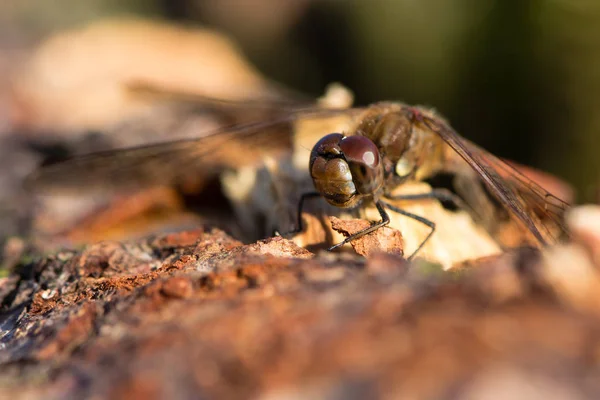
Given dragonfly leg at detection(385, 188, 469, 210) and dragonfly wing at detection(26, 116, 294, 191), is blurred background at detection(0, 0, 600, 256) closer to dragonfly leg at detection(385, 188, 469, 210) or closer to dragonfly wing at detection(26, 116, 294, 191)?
dragonfly wing at detection(26, 116, 294, 191)

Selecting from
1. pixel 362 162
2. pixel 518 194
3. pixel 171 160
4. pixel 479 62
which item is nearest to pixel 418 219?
pixel 362 162

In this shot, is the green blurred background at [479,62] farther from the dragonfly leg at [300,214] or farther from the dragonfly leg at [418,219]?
the dragonfly leg at [300,214]

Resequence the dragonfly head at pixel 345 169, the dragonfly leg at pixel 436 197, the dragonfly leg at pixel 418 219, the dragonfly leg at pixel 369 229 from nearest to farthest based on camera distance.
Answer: the dragonfly leg at pixel 369 229 → the dragonfly leg at pixel 418 219 → the dragonfly head at pixel 345 169 → the dragonfly leg at pixel 436 197

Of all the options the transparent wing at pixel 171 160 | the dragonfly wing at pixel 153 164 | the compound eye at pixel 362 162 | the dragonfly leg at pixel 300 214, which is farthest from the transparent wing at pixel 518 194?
the dragonfly wing at pixel 153 164

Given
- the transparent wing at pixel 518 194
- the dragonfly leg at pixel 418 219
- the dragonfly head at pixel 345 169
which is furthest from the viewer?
the dragonfly head at pixel 345 169

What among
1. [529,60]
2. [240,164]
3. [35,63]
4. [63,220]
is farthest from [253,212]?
[35,63]

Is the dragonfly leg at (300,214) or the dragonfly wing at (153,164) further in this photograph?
the dragonfly wing at (153,164)

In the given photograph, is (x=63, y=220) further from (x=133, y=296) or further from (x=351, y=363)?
(x=351, y=363)

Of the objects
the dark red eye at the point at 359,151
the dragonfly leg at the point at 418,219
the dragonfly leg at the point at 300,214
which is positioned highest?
the dark red eye at the point at 359,151
